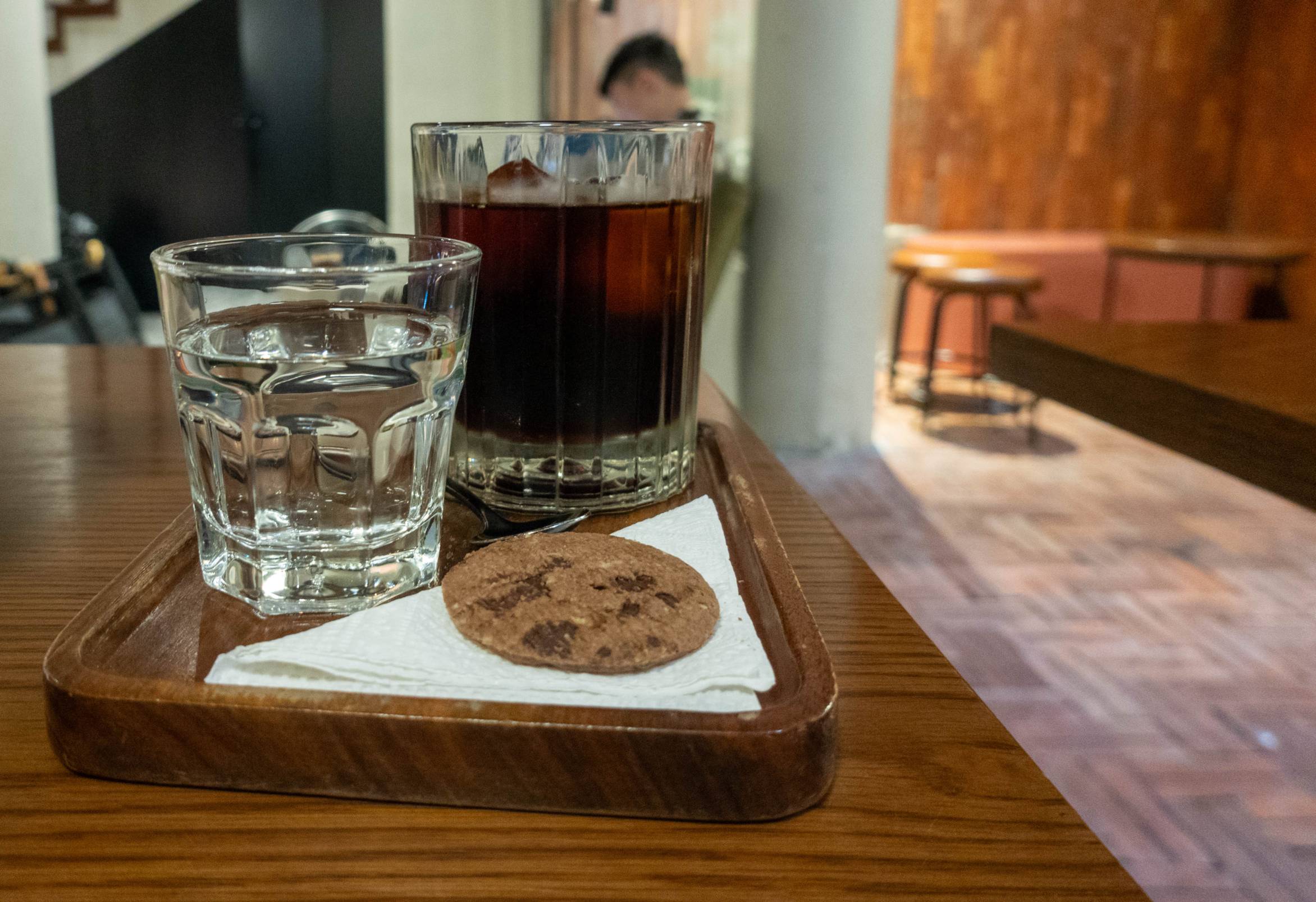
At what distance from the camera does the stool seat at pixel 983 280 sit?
350cm

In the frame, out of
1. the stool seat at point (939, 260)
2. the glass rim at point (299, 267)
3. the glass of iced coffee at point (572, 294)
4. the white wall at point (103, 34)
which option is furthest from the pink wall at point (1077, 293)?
the glass rim at point (299, 267)

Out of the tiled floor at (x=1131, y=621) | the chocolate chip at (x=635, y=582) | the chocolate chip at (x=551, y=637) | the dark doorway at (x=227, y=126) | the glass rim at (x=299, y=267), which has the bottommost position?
the tiled floor at (x=1131, y=621)

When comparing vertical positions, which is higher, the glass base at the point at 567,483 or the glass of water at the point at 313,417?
the glass of water at the point at 313,417

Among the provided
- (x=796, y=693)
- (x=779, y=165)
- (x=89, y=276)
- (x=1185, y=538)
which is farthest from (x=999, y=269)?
(x=796, y=693)

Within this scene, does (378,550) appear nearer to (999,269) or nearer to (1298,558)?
(1298,558)

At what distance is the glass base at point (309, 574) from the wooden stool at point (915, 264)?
3432 millimetres

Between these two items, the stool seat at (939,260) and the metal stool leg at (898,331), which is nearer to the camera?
the stool seat at (939,260)

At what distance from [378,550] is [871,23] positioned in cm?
275

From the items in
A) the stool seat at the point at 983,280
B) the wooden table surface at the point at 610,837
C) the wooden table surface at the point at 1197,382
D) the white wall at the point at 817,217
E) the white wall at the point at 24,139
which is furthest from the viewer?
the stool seat at the point at 983,280

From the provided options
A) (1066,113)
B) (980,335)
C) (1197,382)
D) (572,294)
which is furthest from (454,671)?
(1066,113)

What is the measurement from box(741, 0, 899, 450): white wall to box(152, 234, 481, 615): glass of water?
2594 mm

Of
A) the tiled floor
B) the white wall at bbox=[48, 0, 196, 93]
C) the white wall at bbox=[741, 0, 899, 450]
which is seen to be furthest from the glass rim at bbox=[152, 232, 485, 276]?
the white wall at bbox=[48, 0, 196, 93]

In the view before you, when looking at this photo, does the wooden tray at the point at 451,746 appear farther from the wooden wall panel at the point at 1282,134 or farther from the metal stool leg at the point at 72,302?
the wooden wall panel at the point at 1282,134

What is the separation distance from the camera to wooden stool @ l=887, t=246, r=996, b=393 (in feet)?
12.1
